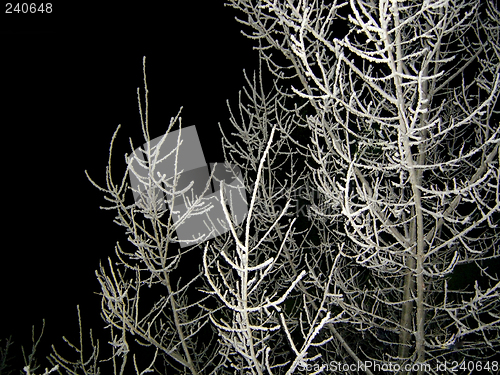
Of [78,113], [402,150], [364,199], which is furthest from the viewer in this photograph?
[78,113]

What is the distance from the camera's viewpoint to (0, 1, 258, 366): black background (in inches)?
441

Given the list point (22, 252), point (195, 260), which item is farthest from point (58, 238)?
point (195, 260)

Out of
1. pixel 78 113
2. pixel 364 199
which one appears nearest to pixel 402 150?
pixel 364 199

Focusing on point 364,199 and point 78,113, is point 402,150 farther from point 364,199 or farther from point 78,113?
point 78,113

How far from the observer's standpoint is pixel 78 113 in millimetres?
12555

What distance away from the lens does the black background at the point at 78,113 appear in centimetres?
1120

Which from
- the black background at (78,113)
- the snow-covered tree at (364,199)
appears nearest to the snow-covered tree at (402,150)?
the snow-covered tree at (364,199)

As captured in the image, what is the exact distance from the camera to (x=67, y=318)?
1439cm

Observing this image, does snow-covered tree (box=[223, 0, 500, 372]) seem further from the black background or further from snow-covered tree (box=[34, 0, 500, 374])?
the black background

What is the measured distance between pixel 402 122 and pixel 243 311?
57.0 inches

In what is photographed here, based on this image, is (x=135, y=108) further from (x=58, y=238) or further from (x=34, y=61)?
(x=58, y=238)

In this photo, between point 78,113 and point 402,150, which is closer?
point 402,150

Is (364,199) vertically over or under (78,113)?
under

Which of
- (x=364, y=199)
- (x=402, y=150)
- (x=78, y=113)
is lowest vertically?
(x=364, y=199)
